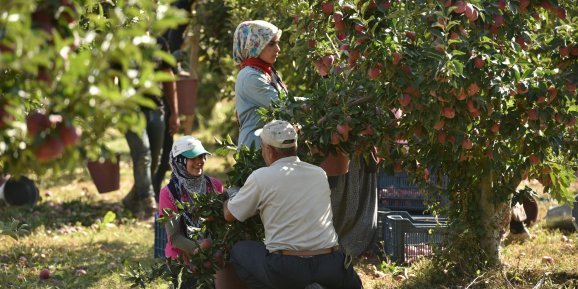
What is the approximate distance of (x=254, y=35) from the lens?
476 cm

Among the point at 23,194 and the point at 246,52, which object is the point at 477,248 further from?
the point at 23,194

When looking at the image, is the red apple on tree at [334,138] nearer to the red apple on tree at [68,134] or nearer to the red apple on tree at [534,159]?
the red apple on tree at [534,159]

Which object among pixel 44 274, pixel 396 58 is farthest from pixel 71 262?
pixel 396 58

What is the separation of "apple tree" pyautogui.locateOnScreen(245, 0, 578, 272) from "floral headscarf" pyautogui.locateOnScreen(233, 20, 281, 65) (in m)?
0.14

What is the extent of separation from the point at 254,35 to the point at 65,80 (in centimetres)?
266

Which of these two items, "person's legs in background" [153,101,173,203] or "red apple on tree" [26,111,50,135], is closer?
"red apple on tree" [26,111,50,135]

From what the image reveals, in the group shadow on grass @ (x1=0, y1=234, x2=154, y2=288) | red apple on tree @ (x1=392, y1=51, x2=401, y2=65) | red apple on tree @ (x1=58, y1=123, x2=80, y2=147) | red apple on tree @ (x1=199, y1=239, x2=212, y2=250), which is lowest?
shadow on grass @ (x1=0, y1=234, x2=154, y2=288)

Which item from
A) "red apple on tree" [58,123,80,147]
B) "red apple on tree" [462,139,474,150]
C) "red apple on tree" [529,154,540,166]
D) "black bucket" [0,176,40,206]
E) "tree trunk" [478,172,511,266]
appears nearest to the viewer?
"red apple on tree" [58,123,80,147]

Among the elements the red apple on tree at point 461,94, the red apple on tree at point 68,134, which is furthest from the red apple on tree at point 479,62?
the red apple on tree at point 68,134

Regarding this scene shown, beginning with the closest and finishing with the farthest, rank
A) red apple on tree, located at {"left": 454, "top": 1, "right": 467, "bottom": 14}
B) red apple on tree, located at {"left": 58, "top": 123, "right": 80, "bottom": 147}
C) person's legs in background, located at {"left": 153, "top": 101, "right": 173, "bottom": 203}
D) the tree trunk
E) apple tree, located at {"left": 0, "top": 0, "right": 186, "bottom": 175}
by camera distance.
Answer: apple tree, located at {"left": 0, "top": 0, "right": 186, "bottom": 175} < red apple on tree, located at {"left": 58, "top": 123, "right": 80, "bottom": 147} < red apple on tree, located at {"left": 454, "top": 1, "right": 467, "bottom": 14} < the tree trunk < person's legs in background, located at {"left": 153, "top": 101, "right": 173, "bottom": 203}

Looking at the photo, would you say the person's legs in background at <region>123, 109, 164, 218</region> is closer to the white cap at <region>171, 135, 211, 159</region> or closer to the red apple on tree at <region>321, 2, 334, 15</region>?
the white cap at <region>171, 135, 211, 159</region>

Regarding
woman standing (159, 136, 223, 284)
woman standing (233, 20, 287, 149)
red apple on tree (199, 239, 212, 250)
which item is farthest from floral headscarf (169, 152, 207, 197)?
red apple on tree (199, 239, 212, 250)

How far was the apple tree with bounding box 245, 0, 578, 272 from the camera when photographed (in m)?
3.93

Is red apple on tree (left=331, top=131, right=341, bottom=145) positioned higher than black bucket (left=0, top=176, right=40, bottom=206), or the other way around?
red apple on tree (left=331, top=131, right=341, bottom=145)
